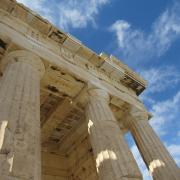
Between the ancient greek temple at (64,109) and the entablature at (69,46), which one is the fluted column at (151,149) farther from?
the entablature at (69,46)

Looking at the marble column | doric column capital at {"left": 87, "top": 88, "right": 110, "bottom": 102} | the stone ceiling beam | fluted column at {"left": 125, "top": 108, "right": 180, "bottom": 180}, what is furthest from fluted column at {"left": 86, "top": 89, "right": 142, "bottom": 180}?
the marble column

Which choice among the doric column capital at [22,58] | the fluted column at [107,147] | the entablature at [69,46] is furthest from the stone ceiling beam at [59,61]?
the fluted column at [107,147]

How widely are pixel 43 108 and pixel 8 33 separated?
5.22 meters

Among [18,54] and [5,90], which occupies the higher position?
[18,54]

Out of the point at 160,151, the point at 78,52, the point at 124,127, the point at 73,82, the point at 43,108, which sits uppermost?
the point at 78,52

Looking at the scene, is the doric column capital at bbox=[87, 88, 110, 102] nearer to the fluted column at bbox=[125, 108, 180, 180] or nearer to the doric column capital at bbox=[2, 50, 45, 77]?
the fluted column at bbox=[125, 108, 180, 180]

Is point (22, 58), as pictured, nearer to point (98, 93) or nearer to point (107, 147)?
point (98, 93)

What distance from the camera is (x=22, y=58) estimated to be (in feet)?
30.3

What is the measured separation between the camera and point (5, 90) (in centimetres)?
718

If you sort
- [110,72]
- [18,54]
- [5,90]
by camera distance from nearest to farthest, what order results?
[5,90] → [18,54] → [110,72]

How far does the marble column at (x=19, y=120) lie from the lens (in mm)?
5129

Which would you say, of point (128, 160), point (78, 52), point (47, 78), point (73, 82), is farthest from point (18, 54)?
point (128, 160)

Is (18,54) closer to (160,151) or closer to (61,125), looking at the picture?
(61,125)

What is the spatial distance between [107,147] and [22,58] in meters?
4.51
